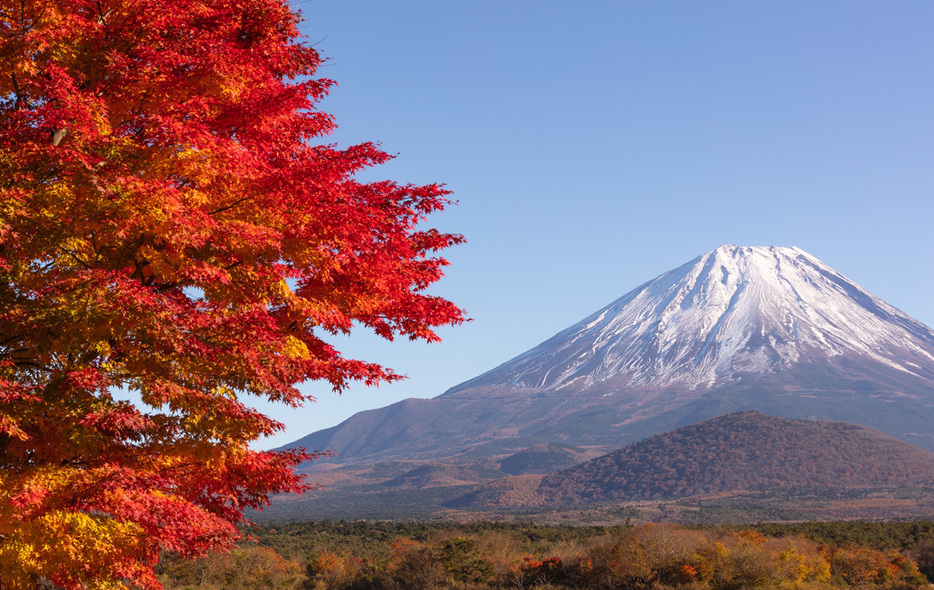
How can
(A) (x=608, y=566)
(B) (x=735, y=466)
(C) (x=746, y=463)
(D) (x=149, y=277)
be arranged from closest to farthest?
1. (D) (x=149, y=277)
2. (A) (x=608, y=566)
3. (B) (x=735, y=466)
4. (C) (x=746, y=463)

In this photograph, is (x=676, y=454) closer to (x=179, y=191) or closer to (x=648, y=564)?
(x=648, y=564)

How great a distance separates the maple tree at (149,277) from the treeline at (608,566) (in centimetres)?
2757

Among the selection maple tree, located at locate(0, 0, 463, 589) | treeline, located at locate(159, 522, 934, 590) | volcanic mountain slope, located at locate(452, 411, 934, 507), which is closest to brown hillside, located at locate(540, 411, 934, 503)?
volcanic mountain slope, located at locate(452, 411, 934, 507)

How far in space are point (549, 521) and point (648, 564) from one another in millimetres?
79482

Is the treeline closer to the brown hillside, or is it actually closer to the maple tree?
the maple tree

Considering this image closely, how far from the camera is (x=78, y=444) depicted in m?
7.12

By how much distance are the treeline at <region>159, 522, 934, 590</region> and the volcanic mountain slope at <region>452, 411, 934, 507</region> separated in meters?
109

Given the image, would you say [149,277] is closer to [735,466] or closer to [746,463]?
[735,466]

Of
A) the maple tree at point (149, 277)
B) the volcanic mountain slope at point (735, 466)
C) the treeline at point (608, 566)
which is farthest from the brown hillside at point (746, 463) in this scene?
the maple tree at point (149, 277)

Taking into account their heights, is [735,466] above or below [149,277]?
below

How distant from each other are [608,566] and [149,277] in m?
30.9

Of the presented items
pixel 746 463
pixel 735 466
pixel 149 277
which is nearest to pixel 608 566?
pixel 149 277

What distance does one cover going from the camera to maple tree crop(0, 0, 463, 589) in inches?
273

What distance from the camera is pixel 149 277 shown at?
8023mm
